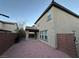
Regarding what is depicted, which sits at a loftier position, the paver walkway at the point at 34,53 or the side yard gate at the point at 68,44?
the side yard gate at the point at 68,44

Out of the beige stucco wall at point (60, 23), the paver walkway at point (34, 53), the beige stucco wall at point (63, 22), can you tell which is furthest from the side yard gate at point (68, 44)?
the beige stucco wall at point (63, 22)

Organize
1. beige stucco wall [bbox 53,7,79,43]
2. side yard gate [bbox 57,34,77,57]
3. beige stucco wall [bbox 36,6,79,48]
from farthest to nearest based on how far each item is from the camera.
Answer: beige stucco wall [bbox 53,7,79,43] < beige stucco wall [bbox 36,6,79,48] < side yard gate [bbox 57,34,77,57]

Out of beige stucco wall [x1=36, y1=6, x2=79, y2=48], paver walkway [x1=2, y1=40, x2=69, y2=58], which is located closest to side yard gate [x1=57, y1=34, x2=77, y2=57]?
paver walkway [x1=2, y1=40, x2=69, y2=58]

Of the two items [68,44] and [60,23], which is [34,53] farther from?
[60,23]

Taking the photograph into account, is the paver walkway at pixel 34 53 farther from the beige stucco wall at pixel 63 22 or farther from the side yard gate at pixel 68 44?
the beige stucco wall at pixel 63 22

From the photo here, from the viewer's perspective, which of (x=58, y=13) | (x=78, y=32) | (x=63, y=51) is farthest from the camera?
(x=78, y=32)

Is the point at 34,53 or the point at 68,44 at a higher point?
the point at 68,44

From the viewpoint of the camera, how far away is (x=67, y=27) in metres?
9.79

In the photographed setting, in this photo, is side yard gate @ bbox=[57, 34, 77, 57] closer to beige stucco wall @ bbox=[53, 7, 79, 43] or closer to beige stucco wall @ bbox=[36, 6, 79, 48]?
beige stucco wall @ bbox=[36, 6, 79, 48]

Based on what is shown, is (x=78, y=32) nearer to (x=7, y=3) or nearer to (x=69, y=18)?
(x=69, y=18)

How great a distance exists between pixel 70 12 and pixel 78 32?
8.79ft

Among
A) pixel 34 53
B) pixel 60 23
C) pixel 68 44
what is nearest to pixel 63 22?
pixel 60 23

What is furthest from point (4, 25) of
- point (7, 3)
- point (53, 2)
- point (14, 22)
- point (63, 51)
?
point (63, 51)

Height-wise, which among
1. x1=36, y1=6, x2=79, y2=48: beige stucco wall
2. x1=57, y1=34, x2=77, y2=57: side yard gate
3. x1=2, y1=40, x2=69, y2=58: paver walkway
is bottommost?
x1=2, y1=40, x2=69, y2=58: paver walkway
